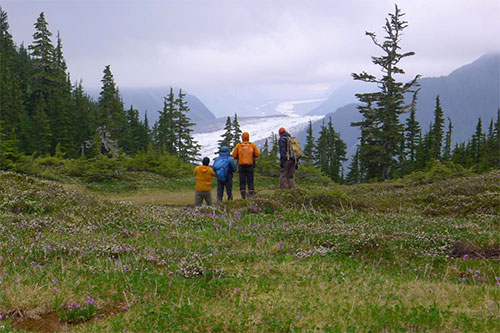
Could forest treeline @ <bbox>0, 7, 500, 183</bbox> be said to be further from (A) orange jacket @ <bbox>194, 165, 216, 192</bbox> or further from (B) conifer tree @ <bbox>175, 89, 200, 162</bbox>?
(A) orange jacket @ <bbox>194, 165, 216, 192</bbox>

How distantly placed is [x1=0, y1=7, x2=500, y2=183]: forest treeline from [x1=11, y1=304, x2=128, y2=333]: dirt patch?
23007 millimetres

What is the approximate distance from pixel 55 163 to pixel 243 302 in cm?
→ 3104

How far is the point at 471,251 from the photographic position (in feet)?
26.4

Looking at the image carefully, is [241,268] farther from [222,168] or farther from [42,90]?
[42,90]

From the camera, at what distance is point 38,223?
941 cm

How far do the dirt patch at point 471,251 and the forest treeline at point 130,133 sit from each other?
18.8m

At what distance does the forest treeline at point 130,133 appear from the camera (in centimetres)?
3350

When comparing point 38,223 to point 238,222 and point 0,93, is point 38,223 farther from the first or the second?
point 0,93

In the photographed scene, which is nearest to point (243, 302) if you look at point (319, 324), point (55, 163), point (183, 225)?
point (319, 324)

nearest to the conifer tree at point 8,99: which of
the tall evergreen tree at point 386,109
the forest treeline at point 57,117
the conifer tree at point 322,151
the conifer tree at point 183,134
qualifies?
the forest treeline at point 57,117

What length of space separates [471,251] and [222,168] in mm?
9763

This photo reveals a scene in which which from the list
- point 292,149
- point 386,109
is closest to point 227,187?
point 292,149

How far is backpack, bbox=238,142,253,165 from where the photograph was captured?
16233 mm

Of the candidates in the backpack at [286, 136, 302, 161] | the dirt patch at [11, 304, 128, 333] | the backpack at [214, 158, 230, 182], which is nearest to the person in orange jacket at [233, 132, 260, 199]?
the backpack at [214, 158, 230, 182]
